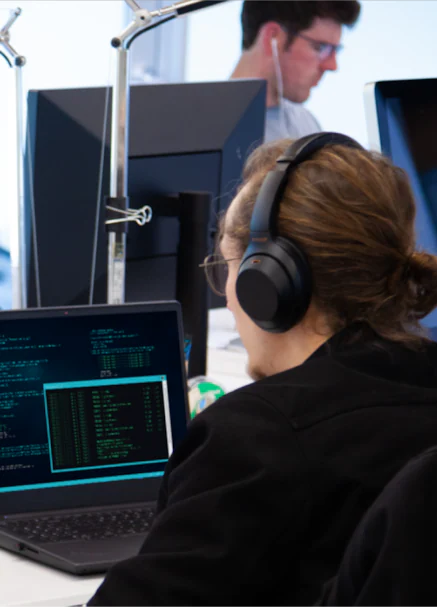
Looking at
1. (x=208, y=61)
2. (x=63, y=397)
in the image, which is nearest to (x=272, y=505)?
(x=63, y=397)

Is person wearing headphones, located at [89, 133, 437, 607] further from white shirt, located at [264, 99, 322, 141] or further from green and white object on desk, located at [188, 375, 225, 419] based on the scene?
white shirt, located at [264, 99, 322, 141]

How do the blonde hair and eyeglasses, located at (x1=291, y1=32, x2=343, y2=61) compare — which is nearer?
the blonde hair

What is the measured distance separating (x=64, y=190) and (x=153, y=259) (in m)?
0.23

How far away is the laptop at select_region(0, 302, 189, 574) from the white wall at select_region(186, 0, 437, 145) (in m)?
2.74

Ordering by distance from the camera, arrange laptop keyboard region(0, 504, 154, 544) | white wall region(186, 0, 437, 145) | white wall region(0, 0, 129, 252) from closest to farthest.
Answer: laptop keyboard region(0, 504, 154, 544) → white wall region(0, 0, 129, 252) → white wall region(186, 0, 437, 145)

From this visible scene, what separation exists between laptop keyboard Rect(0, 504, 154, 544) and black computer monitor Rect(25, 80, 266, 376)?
0.56 m

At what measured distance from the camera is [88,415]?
1180 millimetres

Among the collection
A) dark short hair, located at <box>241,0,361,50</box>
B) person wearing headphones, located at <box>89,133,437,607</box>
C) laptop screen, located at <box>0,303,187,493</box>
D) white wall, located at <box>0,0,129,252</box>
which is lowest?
laptop screen, located at <box>0,303,187,493</box>

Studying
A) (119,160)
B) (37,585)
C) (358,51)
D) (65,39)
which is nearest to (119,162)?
(119,160)

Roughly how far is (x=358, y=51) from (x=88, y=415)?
Result: 3152mm

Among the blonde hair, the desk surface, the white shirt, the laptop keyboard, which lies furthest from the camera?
the white shirt

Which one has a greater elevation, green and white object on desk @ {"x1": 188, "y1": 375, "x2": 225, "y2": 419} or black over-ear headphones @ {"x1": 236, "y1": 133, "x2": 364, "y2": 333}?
black over-ear headphones @ {"x1": 236, "y1": 133, "x2": 364, "y2": 333}

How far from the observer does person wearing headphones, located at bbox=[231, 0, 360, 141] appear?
3504 millimetres

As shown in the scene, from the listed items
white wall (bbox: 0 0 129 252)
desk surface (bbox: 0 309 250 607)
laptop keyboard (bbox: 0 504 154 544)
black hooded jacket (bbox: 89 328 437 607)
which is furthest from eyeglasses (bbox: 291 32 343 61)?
black hooded jacket (bbox: 89 328 437 607)
